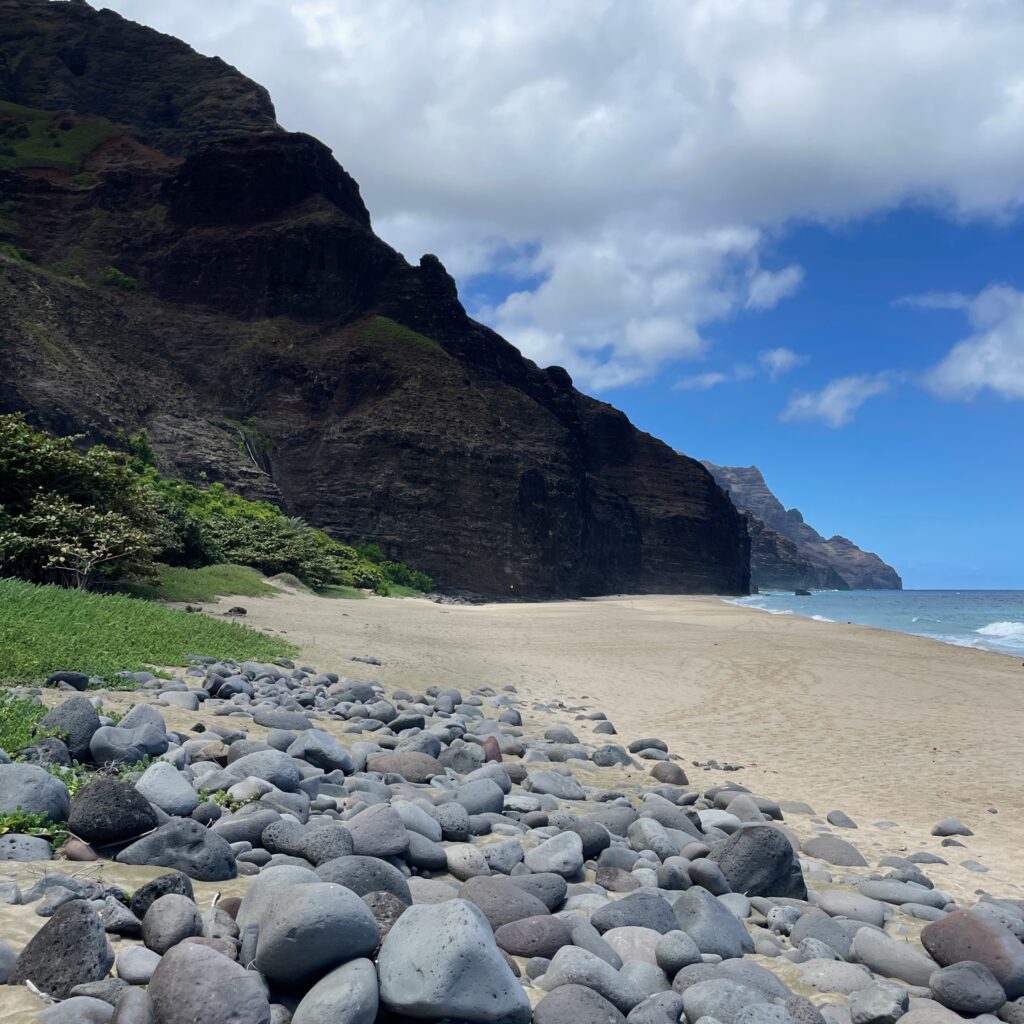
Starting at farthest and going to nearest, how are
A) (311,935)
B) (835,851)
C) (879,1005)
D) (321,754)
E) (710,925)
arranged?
(835,851) < (321,754) < (710,925) < (879,1005) < (311,935)

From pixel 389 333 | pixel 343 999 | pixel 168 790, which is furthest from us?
pixel 389 333

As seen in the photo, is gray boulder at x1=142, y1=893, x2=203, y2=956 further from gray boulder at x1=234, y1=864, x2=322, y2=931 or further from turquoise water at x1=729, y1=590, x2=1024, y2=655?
turquoise water at x1=729, y1=590, x2=1024, y2=655

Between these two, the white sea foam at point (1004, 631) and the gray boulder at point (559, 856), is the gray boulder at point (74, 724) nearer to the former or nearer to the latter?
the gray boulder at point (559, 856)

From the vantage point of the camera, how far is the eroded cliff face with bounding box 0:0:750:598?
47438 mm

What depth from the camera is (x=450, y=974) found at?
2439mm

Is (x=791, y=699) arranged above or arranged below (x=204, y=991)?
below

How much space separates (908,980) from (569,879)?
5.35 feet

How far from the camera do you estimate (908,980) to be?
3619 mm

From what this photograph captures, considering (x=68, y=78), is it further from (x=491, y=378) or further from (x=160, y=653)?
(x=160, y=653)

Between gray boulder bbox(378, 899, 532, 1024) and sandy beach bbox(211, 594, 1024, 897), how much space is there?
4.32m

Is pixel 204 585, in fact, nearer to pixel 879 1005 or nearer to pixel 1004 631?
pixel 879 1005

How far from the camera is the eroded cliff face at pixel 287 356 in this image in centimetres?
4744

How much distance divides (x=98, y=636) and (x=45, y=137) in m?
99.8

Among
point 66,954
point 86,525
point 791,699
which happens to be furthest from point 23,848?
point 86,525
